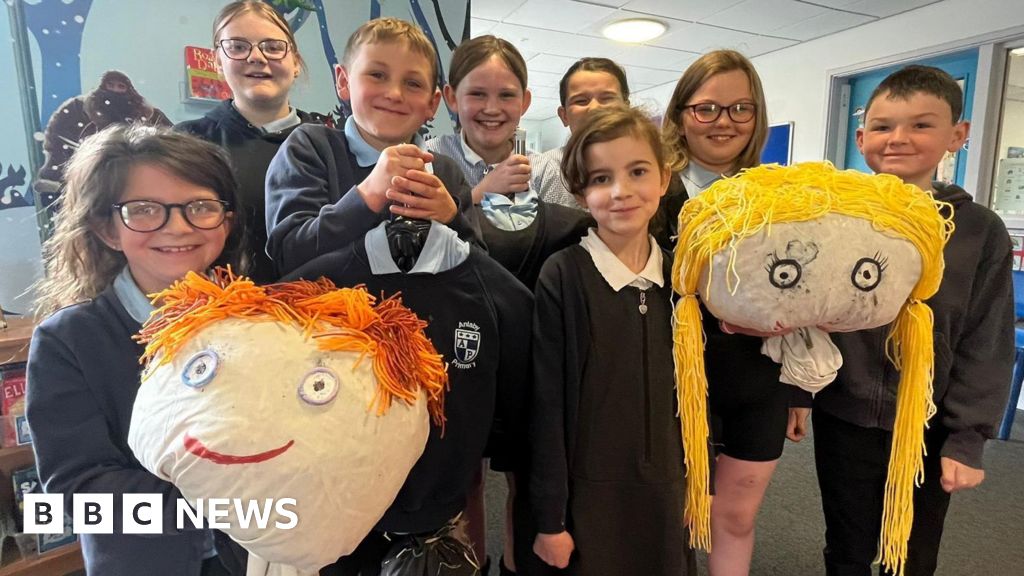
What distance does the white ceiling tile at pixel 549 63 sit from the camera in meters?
4.70

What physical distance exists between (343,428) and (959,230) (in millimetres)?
1296

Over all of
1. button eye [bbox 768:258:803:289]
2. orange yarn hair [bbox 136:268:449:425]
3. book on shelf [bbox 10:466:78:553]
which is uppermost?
button eye [bbox 768:258:803:289]

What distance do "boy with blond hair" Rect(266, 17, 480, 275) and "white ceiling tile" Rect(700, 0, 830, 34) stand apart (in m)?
3.25

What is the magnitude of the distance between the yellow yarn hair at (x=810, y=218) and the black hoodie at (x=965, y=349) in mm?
120

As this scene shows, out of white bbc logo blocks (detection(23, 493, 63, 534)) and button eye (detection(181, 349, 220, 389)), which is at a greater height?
button eye (detection(181, 349, 220, 389))

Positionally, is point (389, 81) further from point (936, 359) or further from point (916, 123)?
point (936, 359)

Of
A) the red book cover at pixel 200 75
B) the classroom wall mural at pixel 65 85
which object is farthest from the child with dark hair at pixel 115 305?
the red book cover at pixel 200 75

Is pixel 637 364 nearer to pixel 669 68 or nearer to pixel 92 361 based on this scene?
pixel 92 361

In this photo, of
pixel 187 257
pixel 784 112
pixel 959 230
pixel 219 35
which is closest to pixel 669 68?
pixel 784 112

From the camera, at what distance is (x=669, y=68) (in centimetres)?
499

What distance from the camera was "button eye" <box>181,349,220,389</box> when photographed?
1.97 ft

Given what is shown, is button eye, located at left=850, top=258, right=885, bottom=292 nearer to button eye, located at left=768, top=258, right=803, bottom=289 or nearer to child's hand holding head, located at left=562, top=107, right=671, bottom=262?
button eye, located at left=768, top=258, right=803, bottom=289

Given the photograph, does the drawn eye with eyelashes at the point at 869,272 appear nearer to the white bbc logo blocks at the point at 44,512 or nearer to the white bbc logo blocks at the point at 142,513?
the white bbc logo blocks at the point at 142,513

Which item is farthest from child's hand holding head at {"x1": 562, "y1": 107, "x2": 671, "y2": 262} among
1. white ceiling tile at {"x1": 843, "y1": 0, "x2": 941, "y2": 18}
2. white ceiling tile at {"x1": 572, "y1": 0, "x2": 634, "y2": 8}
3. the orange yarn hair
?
white ceiling tile at {"x1": 843, "y1": 0, "x2": 941, "y2": 18}
